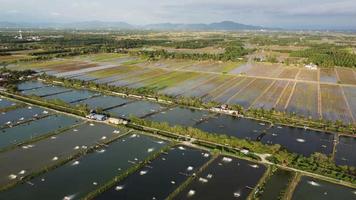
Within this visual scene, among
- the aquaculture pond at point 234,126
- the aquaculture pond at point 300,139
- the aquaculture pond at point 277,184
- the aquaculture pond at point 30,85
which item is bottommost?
the aquaculture pond at point 277,184

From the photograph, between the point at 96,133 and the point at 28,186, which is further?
the point at 96,133

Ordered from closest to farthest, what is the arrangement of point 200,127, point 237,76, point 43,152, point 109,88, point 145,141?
point 43,152 < point 145,141 < point 200,127 < point 109,88 < point 237,76

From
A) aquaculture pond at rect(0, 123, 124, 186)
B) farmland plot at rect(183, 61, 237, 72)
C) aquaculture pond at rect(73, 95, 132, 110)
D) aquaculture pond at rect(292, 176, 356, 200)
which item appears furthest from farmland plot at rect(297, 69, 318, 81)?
aquaculture pond at rect(0, 123, 124, 186)

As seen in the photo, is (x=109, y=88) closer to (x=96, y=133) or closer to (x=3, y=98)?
(x=3, y=98)

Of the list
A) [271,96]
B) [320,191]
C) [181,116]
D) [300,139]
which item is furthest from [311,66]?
[320,191]

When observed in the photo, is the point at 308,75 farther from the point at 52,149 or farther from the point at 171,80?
the point at 52,149

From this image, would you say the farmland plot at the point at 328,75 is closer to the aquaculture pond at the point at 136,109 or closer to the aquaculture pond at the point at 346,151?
the aquaculture pond at the point at 346,151

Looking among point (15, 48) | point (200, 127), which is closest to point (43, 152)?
point (200, 127)

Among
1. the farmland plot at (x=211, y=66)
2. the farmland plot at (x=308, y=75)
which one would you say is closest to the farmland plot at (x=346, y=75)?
the farmland plot at (x=308, y=75)
